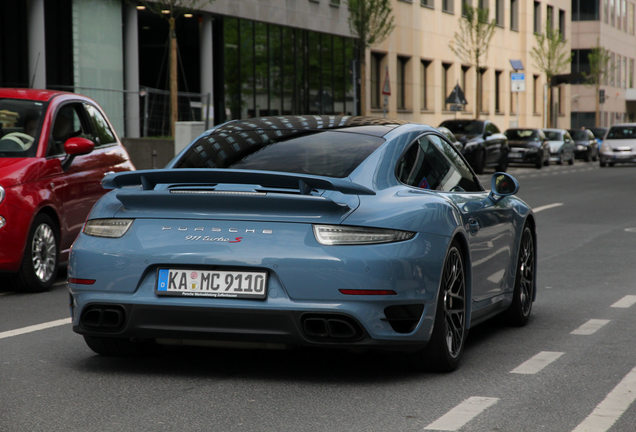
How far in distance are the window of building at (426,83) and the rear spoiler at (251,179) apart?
168 ft

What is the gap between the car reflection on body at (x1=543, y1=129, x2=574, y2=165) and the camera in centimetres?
5056

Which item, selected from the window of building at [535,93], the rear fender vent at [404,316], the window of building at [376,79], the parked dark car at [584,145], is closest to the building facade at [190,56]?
the window of building at [376,79]

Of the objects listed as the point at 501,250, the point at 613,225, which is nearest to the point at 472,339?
the point at 501,250

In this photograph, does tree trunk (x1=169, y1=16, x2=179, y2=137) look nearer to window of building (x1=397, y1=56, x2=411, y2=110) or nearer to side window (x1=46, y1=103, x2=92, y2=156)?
side window (x1=46, y1=103, x2=92, y2=156)

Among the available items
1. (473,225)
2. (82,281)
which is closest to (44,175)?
(82,281)

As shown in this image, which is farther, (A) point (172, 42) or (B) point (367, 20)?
(B) point (367, 20)

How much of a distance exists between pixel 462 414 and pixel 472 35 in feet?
172

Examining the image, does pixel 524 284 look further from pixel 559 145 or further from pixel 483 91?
pixel 483 91

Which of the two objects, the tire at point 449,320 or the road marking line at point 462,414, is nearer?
the road marking line at point 462,414

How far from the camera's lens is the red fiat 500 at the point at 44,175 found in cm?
1007

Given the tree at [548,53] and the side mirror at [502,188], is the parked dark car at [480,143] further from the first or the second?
the tree at [548,53]

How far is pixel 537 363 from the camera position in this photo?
699cm

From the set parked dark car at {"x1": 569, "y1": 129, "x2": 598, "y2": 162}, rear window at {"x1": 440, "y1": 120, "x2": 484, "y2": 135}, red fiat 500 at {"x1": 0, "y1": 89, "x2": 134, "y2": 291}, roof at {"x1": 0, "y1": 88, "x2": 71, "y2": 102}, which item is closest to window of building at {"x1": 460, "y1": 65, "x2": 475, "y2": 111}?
parked dark car at {"x1": 569, "y1": 129, "x2": 598, "y2": 162}

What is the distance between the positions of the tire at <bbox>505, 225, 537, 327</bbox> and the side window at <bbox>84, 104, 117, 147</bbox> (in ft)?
15.5
